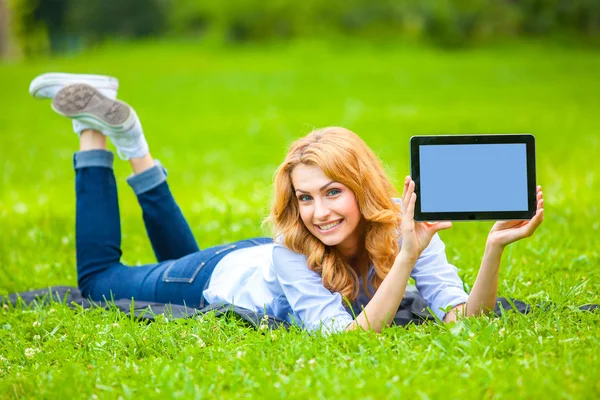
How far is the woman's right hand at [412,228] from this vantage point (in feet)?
11.1

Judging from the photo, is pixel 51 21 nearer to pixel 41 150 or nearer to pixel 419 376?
pixel 41 150

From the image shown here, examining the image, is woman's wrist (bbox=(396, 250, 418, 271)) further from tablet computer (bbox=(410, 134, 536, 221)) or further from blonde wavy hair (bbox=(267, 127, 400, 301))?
blonde wavy hair (bbox=(267, 127, 400, 301))

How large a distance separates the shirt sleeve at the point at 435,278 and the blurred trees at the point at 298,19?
21.2 m

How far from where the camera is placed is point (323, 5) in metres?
27.5

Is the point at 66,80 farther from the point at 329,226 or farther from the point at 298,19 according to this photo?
the point at 298,19

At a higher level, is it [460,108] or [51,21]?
[51,21]

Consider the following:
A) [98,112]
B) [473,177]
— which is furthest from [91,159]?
[473,177]

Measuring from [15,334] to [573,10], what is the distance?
2422 centimetres

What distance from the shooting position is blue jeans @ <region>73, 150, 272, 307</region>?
4.61m

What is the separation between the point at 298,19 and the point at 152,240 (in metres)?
23.7

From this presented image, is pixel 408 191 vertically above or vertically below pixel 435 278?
above

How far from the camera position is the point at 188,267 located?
181 inches

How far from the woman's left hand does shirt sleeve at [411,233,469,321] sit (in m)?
0.48

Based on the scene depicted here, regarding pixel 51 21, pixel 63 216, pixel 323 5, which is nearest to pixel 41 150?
pixel 63 216
